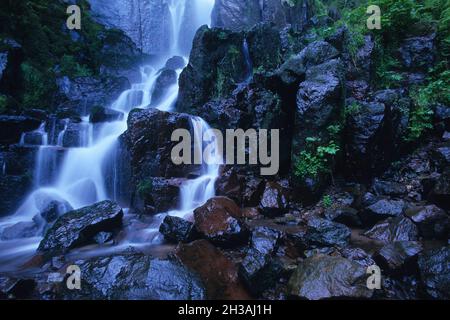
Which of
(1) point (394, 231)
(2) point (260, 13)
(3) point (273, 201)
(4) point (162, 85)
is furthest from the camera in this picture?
(2) point (260, 13)

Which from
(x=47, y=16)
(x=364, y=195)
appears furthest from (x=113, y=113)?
(x=364, y=195)

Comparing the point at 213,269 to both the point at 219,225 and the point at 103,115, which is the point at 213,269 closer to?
the point at 219,225

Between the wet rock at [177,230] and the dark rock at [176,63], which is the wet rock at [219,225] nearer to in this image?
the wet rock at [177,230]

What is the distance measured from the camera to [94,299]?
12.2 ft

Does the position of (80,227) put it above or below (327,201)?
A: below

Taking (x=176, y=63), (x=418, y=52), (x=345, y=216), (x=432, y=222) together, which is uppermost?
(x=176, y=63)

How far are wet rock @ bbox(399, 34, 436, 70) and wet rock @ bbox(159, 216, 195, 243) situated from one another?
9.27 metres

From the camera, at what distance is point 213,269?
4.53 meters

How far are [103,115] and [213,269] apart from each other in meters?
9.88

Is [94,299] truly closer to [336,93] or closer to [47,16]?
[336,93]

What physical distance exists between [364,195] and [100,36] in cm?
1912

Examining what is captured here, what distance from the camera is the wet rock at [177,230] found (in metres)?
5.72

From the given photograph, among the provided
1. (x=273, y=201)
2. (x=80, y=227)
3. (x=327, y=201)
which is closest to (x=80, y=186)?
(x=80, y=227)

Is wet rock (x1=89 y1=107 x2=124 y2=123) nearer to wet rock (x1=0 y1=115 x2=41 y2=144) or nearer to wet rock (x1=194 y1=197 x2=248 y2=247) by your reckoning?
wet rock (x1=0 y1=115 x2=41 y2=144)
